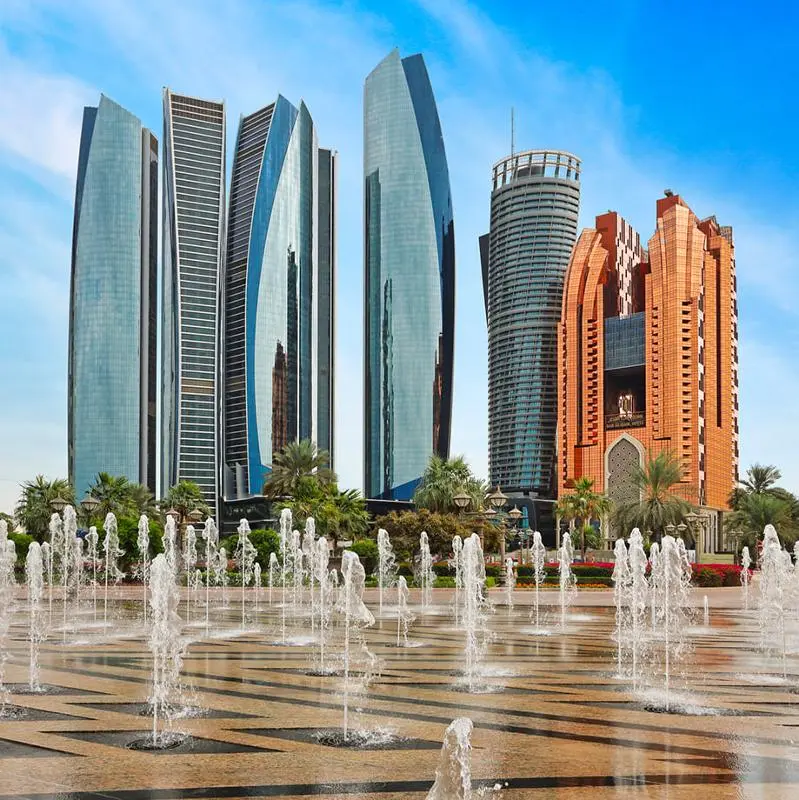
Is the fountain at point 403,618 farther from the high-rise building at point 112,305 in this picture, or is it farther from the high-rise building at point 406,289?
the high-rise building at point 112,305

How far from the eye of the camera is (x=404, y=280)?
153875 mm

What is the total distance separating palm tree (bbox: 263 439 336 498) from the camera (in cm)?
6078

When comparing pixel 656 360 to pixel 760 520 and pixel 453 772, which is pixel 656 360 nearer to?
pixel 760 520

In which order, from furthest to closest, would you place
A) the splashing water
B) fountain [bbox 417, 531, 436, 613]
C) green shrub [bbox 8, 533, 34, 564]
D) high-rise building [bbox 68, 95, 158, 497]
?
1. high-rise building [bbox 68, 95, 158, 497]
2. green shrub [bbox 8, 533, 34, 564]
3. fountain [bbox 417, 531, 436, 613]
4. the splashing water

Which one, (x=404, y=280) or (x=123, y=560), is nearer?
(x=123, y=560)

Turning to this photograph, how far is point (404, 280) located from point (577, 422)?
42960 mm

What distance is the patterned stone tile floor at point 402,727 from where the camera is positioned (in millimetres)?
7484

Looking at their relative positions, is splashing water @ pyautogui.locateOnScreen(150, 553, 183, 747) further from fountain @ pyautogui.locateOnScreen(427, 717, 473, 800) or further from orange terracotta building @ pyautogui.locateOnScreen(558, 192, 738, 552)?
orange terracotta building @ pyautogui.locateOnScreen(558, 192, 738, 552)

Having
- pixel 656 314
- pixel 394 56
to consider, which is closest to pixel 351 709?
pixel 656 314

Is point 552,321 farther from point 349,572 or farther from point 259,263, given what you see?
point 349,572

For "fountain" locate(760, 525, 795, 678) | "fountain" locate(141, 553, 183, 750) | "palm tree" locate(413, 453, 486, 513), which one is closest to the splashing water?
"fountain" locate(141, 553, 183, 750)

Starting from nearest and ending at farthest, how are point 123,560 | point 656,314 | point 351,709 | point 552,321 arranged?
point 351,709, point 123,560, point 656,314, point 552,321

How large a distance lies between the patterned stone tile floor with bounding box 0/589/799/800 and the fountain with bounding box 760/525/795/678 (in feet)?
4.85

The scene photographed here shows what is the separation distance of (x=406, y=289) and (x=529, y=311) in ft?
69.4
